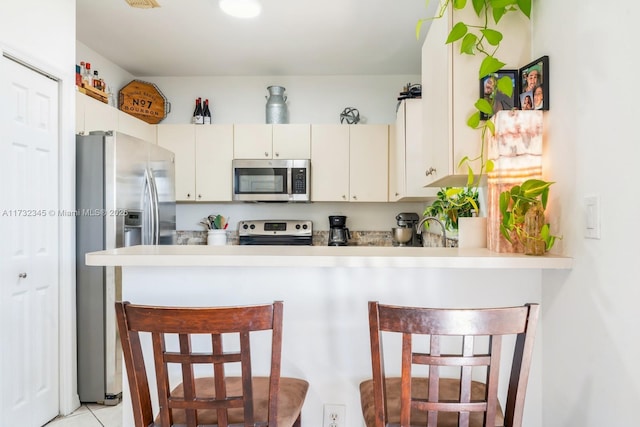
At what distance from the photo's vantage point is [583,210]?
1.16 m

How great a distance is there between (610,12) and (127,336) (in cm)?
149

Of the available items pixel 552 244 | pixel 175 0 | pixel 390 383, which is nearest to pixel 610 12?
pixel 552 244

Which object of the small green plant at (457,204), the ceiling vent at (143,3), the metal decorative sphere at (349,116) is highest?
the ceiling vent at (143,3)

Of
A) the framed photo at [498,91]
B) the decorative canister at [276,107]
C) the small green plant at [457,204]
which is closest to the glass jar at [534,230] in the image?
the framed photo at [498,91]

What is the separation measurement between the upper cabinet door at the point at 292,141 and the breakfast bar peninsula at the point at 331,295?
7.43 ft

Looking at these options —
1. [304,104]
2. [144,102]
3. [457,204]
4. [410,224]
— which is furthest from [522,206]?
[144,102]

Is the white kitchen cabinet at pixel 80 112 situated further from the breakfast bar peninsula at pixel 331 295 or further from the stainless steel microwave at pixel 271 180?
the breakfast bar peninsula at pixel 331 295

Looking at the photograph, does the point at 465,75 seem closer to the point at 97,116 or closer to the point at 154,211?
the point at 154,211

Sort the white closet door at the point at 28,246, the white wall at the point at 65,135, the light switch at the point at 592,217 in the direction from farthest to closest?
the white wall at the point at 65,135
the white closet door at the point at 28,246
the light switch at the point at 592,217

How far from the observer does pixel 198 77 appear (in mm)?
3906

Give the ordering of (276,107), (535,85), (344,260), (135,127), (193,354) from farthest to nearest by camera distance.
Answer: (276,107), (135,127), (535,85), (344,260), (193,354)

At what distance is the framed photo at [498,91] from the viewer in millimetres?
1436

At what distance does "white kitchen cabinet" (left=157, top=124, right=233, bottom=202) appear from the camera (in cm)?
367

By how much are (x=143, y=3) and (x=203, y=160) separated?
4.80 feet
